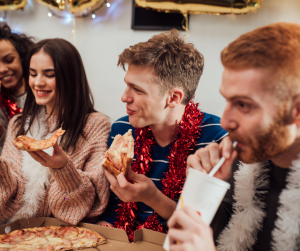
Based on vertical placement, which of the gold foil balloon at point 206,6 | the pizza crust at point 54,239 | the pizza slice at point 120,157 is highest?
the gold foil balloon at point 206,6

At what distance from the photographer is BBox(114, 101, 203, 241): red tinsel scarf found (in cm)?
132

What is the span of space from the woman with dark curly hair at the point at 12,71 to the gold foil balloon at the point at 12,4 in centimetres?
16

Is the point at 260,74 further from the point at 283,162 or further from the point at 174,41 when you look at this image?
the point at 174,41

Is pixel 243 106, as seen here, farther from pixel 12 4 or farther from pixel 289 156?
pixel 12 4

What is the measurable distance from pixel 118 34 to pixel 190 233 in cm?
182

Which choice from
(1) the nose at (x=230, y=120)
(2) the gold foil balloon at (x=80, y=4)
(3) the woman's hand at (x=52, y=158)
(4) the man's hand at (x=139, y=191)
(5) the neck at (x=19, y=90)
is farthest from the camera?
(5) the neck at (x=19, y=90)

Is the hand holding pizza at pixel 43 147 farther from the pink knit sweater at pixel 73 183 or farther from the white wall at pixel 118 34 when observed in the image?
the white wall at pixel 118 34

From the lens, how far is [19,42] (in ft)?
7.11

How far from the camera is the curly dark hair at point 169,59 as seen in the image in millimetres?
1273

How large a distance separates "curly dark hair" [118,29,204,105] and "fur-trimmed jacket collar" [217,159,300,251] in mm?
562

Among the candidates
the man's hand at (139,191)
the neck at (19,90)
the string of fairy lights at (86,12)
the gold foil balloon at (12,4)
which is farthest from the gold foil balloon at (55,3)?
the man's hand at (139,191)

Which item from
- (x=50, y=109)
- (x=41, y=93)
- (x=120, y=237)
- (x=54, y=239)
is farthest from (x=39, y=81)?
(x=120, y=237)

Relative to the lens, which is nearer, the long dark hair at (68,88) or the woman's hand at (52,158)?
the woman's hand at (52,158)

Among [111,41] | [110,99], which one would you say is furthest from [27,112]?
[111,41]
